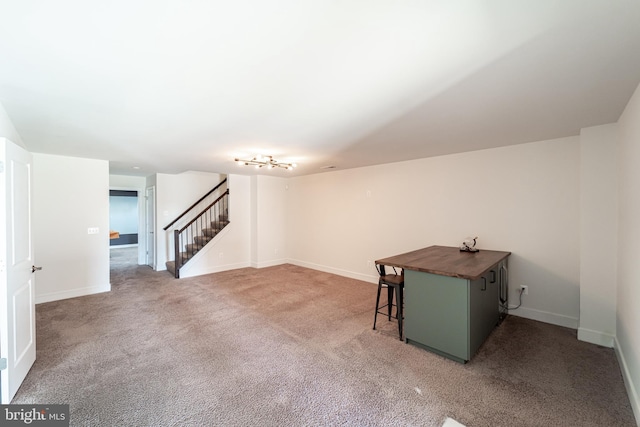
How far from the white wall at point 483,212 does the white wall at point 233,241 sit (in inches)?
89.9

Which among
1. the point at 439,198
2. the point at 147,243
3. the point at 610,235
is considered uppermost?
the point at 439,198

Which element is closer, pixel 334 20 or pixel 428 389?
pixel 334 20

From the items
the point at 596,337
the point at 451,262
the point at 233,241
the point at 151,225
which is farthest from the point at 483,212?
the point at 151,225

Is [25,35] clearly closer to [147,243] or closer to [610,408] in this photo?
[610,408]

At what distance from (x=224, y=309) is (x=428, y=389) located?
3.03 metres

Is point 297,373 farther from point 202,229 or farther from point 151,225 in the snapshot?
point 151,225

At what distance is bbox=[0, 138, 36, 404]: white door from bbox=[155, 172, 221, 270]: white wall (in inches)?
167

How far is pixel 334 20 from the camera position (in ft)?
4.37

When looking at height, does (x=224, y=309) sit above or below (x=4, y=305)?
below

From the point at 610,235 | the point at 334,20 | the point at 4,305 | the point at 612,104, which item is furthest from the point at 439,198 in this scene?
the point at 4,305

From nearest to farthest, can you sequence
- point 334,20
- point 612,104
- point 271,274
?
point 334,20
point 612,104
point 271,274

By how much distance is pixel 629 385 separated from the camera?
2193mm

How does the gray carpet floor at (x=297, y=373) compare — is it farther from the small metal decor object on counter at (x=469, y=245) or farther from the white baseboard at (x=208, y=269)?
the white baseboard at (x=208, y=269)

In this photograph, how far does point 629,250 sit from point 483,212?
177 cm
